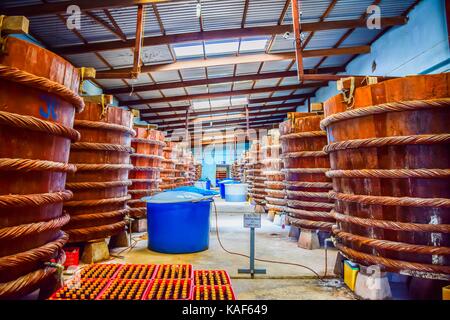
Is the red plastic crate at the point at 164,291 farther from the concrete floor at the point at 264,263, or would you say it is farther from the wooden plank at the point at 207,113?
the wooden plank at the point at 207,113

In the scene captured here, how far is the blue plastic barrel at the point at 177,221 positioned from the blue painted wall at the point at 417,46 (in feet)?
19.1

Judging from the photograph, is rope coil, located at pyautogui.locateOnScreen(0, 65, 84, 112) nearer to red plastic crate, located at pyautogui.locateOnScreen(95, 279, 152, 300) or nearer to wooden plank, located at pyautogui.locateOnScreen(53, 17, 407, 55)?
red plastic crate, located at pyautogui.locateOnScreen(95, 279, 152, 300)

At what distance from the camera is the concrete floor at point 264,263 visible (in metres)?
2.61

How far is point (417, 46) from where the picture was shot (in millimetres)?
6375

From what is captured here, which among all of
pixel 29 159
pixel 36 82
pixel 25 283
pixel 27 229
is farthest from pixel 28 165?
pixel 25 283

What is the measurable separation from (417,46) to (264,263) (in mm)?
6491

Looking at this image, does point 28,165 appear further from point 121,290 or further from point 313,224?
point 313,224

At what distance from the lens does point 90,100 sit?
3.59 m

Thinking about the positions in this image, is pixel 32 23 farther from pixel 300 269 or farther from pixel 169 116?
pixel 169 116

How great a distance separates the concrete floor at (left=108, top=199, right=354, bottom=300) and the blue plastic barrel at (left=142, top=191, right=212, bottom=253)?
0.46ft

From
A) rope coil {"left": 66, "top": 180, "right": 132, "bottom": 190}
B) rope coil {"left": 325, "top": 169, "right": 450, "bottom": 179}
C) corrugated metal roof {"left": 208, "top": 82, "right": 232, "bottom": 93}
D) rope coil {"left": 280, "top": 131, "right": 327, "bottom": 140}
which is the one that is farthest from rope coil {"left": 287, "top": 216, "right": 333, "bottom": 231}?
corrugated metal roof {"left": 208, "top": 82, "right": 232, "bottom": 93}

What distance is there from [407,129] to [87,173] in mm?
3586

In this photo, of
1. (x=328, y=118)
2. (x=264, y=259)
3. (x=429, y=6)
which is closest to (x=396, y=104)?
(x=328, y=118)

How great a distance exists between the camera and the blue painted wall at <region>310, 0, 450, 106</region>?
219 inches
